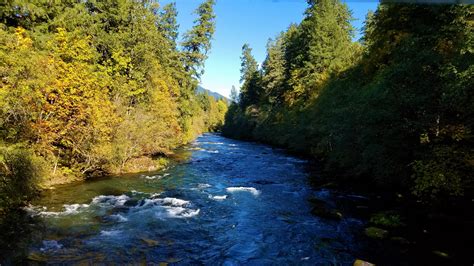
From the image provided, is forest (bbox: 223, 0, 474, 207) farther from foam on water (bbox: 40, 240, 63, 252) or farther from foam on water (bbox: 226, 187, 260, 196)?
foam on water (bbox: 40, 240, 63, 252)

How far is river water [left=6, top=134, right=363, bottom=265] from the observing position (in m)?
9.82

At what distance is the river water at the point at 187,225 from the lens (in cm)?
982

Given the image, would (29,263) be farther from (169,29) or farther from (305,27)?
(305,27)

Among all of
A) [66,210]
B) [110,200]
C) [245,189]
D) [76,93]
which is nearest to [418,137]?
[245,189]

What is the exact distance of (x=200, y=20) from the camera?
135 ft

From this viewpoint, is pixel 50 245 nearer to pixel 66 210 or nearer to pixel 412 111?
pixel 66 210

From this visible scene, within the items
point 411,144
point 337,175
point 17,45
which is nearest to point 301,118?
point 337,175

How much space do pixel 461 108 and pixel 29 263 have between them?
14094 mm

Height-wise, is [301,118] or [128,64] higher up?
[128,64]

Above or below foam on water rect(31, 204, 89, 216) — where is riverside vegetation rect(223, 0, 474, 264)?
above

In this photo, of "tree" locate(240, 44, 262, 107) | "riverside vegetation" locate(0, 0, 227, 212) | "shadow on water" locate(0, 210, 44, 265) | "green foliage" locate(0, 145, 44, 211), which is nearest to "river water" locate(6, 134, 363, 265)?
"shadow on water" locate(0, 210, 44, 265)

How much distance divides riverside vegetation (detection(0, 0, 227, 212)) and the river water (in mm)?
1679

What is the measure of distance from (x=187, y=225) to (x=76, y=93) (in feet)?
31.2

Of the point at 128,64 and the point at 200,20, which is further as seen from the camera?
the point at 200,20
